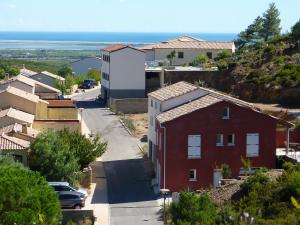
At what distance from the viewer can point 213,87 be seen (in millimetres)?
80000

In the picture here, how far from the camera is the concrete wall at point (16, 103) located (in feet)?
183

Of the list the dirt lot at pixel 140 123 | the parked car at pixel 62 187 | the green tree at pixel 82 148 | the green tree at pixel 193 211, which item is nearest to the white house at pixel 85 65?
the dirt lot at pixel 140 123

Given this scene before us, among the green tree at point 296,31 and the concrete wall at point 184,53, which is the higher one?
the green tree at point 296,31

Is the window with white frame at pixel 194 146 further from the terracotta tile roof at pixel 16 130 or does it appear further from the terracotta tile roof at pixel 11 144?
the terracotta tile roof at pixel 16 130

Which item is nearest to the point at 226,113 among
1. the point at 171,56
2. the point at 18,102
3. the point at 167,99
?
the point at 167,99

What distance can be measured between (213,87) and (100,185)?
3731 centimetres

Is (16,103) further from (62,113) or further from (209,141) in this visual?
(209,141)

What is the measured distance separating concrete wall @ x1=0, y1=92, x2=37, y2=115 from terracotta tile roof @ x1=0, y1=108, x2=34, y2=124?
1529 millimetres

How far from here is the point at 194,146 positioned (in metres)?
42.3

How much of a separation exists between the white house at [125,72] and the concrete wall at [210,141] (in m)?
35.5

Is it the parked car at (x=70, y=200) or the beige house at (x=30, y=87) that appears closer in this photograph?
the parked car at (x=70, y=200)

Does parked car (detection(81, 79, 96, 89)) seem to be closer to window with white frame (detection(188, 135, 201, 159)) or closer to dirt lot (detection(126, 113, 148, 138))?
dirt lot (detection(126, 113, 148, 138))

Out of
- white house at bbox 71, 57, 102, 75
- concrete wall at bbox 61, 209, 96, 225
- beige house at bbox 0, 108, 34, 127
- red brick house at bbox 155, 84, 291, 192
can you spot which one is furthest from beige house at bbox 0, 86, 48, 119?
A: white house at bbox 71, 57, 102, 75

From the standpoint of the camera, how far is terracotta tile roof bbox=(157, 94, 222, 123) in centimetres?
4234
